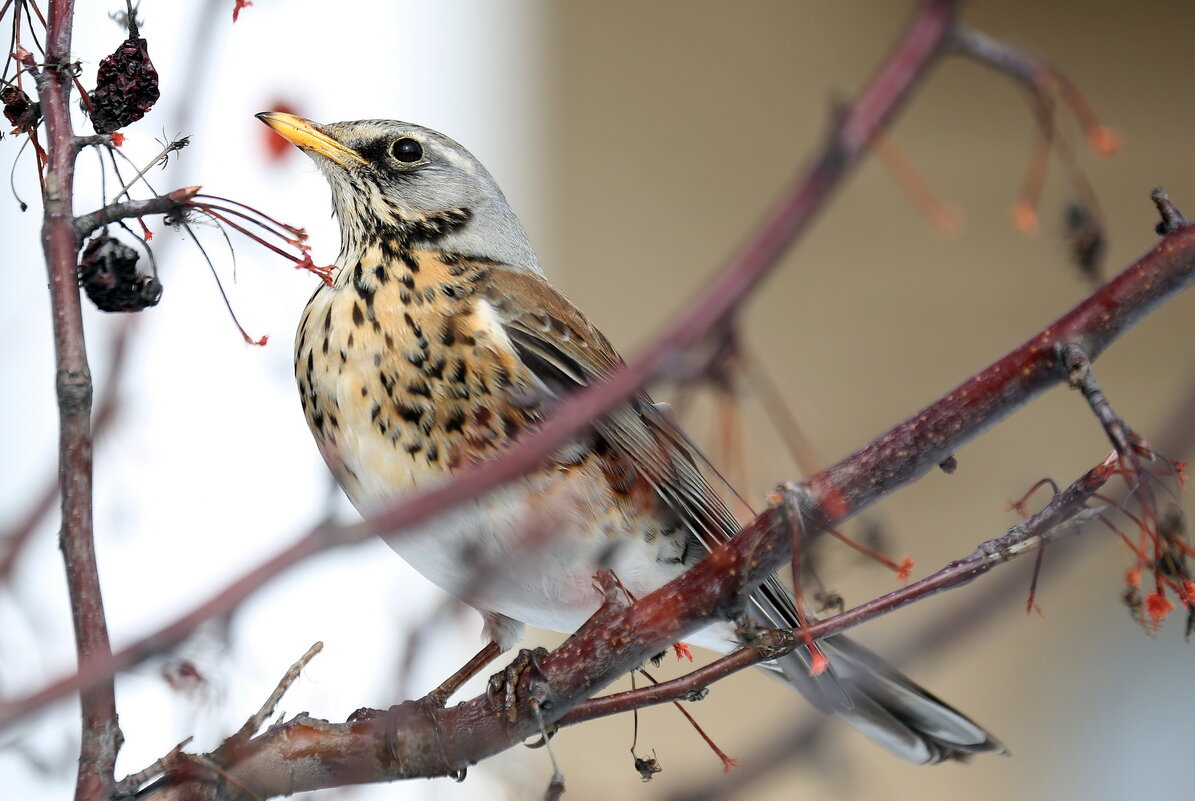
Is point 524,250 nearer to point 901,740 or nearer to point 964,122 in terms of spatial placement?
point 901,740

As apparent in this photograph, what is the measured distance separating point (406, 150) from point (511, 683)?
0.46 meters

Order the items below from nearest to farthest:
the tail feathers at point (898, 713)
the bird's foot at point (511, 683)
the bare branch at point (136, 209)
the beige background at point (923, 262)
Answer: the bare branch at point (136, 209), the bird's foot at point (511, 683), the tail feathers at point (898, 713), the beige background at point (923, 262)

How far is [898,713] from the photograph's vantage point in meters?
0.87

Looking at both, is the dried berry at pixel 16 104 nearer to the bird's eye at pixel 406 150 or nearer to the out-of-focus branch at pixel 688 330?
the out-of-focus branch at pixel 688 330

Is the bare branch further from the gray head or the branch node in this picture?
the gray head

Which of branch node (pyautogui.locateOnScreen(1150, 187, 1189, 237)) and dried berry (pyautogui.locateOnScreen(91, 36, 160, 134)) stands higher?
dried berry (pyautogui.locateOnScreen(91, 36, 160, 134))

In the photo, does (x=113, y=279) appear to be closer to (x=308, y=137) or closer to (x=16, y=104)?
(x=16, y=104)

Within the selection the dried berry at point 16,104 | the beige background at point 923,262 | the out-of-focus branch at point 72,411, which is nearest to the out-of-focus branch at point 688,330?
the out-of-focus branch at point 72,411

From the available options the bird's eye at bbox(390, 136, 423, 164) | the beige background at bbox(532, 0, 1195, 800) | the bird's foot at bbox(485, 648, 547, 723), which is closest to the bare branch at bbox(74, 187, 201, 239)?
the bird's foot at bbox(485, 648, 547, 723)

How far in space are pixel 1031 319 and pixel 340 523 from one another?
6.57 feet

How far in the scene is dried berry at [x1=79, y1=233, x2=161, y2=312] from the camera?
0.47 m

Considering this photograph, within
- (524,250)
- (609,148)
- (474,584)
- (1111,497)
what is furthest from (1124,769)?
(474,584)

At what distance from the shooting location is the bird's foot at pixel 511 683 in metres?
0.58

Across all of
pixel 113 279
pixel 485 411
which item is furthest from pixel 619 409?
pixel 113 279
